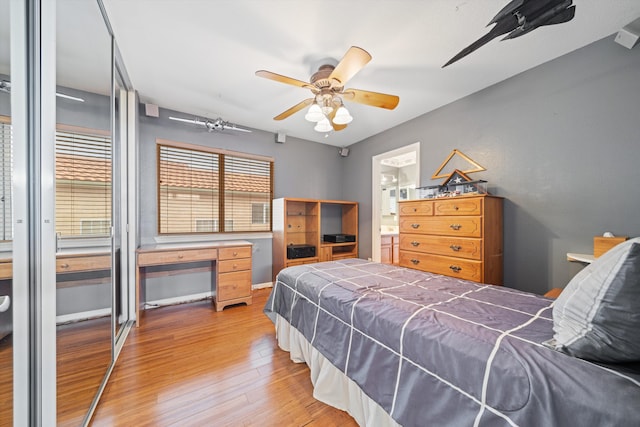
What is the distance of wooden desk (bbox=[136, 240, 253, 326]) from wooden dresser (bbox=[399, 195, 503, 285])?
217cm

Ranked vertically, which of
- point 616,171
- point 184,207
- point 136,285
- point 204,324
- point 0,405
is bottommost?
point 204,324

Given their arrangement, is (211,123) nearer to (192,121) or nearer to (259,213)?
(192,121)

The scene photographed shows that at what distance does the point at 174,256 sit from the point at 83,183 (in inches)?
56.7

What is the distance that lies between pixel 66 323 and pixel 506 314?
2.20m

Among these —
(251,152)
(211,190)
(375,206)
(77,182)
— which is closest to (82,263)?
(77,182)

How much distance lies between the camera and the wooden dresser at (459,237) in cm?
223

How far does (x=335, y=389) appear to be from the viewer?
1.47 metres

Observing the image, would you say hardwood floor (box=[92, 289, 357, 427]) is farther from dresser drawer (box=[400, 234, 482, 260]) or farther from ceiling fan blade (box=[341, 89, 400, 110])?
ceiling fan blade (box=[341, 89, 400, 110])

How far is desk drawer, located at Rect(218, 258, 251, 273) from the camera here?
9.77 feet

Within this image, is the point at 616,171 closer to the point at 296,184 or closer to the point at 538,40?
the point at 538,40

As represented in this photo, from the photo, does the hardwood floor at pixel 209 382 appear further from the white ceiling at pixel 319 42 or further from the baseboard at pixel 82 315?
the white ceiling at pixel 319 42

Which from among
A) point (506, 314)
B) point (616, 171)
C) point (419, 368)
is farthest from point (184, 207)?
point (616, 171)

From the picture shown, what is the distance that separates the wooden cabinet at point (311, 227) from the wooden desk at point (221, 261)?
2.14 feet

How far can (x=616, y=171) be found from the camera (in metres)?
1.84
